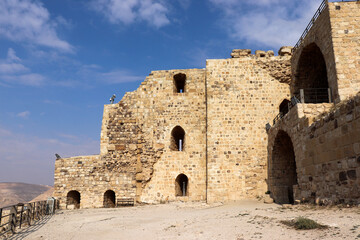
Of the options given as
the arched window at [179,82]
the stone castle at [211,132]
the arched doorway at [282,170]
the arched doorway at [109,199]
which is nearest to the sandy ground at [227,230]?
the stone castle at [211,132]

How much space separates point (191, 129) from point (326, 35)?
23.8 feet

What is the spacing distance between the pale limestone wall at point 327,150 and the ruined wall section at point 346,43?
1209 millimetres

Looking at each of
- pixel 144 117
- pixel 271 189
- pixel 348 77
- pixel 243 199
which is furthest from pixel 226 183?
pixel 348 77

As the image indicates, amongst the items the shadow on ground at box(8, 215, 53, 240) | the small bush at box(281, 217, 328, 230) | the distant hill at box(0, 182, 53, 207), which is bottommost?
the distant hill at box(0, 182, 53, 207)

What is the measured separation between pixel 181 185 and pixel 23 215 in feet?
23.5

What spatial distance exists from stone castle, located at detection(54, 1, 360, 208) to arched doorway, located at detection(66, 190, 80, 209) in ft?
0.18

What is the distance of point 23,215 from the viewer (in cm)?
1151

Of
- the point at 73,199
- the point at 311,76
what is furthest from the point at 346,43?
the point at 73,199

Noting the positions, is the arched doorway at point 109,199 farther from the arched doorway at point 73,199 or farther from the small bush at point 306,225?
the small bush at point 306,225

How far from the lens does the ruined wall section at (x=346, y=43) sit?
9.93 meters

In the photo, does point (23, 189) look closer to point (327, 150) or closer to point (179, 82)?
point (179, 82)

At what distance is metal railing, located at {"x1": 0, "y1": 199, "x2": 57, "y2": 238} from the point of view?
811 cm

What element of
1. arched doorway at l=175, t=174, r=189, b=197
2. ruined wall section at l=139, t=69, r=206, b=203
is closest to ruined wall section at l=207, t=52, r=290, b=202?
ruined wall section at l=139, t=69, r=206, b=203

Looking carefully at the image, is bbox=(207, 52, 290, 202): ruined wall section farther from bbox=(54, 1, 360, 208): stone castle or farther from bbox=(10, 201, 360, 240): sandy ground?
bbox=(10, 201, 360, 240): sandy ground
